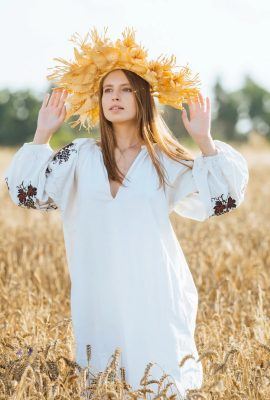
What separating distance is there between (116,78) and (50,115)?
0.33 metres

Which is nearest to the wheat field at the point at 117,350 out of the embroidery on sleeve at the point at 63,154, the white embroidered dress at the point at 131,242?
the white embroidered dress at the point at 131,242

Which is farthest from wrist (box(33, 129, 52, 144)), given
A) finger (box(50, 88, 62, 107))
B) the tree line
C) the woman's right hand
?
the tree line

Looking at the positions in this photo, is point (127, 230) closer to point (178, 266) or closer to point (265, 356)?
point (178, 266)

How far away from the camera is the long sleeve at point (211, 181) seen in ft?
10.3

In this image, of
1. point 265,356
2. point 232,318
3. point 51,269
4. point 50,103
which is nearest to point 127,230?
point 50,103

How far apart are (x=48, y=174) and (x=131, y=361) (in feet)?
2.78

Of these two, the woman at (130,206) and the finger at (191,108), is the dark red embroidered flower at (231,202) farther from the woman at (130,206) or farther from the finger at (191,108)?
the finger at (191,108)

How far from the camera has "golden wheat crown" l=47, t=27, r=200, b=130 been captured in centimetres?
327

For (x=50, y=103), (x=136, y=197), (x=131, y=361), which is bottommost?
(x=131, y=361)

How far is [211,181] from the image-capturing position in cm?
313

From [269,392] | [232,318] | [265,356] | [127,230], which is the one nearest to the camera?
[269,392]

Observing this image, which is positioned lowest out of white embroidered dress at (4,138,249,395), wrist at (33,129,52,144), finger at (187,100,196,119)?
white embroidered dress at (4,138,249,395)

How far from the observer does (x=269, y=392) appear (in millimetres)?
2955

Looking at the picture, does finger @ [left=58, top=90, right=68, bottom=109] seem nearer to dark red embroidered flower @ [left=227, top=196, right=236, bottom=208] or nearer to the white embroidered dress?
the white embroidered dress
